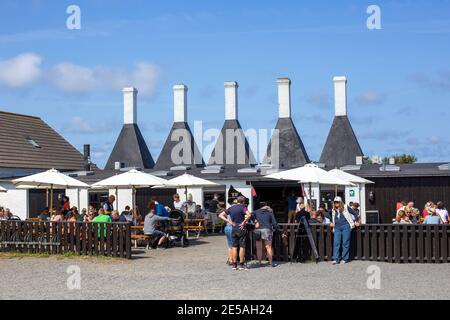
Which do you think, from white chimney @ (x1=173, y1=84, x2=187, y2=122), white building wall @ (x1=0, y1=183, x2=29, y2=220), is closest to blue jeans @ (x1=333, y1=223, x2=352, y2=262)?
white building wall @ (x1=0, y1=183, x2=29, y2=220)

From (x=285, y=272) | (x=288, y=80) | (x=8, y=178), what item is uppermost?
(x=288, y=80)

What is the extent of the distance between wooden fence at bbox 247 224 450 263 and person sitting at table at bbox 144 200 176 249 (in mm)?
4339

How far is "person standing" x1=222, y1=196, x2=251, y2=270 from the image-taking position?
50.1 ft

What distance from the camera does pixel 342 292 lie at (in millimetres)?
11672

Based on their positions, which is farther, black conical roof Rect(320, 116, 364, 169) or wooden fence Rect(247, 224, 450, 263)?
black conical roof Rect(320, 116, 364, 169)

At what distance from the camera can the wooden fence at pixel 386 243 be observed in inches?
637

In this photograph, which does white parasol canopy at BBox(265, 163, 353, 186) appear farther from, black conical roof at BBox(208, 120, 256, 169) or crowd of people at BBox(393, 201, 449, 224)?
black conical roof at BBox(208, 120, 256, 169)

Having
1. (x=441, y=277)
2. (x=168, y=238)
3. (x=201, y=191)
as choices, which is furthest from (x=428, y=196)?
(x=441, y=277)

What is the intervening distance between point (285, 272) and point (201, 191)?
16375 millimetres

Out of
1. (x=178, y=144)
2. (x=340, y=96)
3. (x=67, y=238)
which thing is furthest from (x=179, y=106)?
(x=67, y=238)

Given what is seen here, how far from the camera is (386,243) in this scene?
53.6 feet

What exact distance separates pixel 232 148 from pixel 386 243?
2695cm

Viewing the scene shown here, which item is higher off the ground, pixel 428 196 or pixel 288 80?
pixel 288 80
